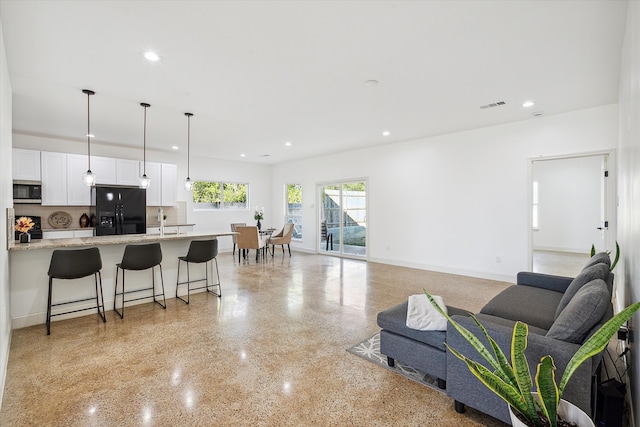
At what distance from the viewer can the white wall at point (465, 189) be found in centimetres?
493

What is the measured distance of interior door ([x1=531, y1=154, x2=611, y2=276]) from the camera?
26.6 ft

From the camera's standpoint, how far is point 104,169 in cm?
661

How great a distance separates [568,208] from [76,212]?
12623 millimetres

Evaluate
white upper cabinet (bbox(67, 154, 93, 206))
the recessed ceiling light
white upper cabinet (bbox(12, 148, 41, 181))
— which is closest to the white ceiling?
the recessed ceiling light

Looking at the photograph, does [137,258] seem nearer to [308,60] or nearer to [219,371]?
[219,371]

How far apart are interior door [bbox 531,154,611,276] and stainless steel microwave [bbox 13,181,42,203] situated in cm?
1118

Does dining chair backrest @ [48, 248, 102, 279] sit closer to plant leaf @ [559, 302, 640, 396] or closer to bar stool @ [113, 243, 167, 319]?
bar stool @ [113, 243, 167, 319]

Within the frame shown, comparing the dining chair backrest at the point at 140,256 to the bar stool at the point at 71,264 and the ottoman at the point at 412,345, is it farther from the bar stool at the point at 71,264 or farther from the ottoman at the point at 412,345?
the ottoman at the point at 412,345

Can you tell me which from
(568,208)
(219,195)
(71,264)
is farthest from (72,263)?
(568,208)

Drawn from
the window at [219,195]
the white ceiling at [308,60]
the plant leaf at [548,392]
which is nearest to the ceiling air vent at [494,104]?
the white ceiling at [308,60]

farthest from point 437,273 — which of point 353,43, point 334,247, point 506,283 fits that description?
point 353,43

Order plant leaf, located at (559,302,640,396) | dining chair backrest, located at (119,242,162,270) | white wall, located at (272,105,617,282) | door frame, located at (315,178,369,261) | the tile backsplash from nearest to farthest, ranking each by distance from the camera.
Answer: plant leaf, located at (559,302,640,396) → dining chair backrest, located at (119,242,162,270) → white wall, located at (272,105,617,282) → the tile backsplash → door frame, located at (315,178,369,261)

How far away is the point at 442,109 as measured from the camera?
182 inches

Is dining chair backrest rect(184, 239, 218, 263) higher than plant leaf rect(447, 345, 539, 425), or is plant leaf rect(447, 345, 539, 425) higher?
dining chair backrest rect(184, 239, 218, 263)
